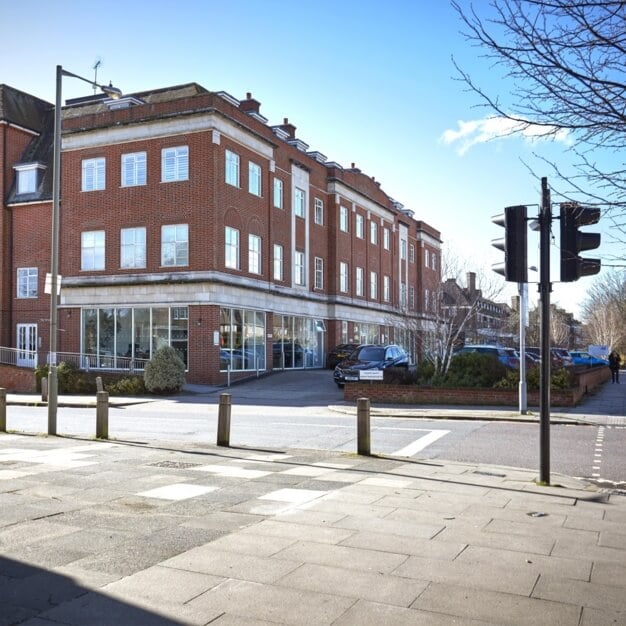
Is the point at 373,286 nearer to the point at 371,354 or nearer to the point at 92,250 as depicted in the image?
the point at 92,250

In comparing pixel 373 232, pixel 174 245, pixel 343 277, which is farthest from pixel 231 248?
pixel 373 232

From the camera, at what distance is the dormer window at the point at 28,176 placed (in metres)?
37.5

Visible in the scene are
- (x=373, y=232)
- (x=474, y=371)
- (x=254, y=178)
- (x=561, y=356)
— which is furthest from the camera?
(x=373, y=232)

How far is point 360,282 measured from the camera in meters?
49.3

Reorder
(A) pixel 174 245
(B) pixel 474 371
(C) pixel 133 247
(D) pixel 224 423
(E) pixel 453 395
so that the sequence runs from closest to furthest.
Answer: (D) pixel 224 423 → (E) pixel 453 395 → (B) pixel 474 371 → (A) pixel 174 245 → (C) pixel 133 247

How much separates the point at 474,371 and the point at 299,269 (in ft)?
60.6

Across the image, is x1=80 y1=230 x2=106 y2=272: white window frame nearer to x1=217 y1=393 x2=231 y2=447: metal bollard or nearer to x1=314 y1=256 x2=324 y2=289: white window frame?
x1=314 y1=256 x2=324 y2=289: white window frame

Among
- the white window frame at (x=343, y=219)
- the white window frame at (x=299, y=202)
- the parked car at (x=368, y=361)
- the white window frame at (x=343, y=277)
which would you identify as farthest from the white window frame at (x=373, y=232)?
the parked car at (x=368, y=361)

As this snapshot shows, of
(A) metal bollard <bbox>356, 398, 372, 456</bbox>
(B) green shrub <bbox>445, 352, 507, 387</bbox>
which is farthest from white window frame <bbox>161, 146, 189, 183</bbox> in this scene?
(A) metal bollard <bbox>356, 398, 372, 456</bbox>

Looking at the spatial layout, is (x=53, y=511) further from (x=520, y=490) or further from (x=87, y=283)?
(x=87, y=283)

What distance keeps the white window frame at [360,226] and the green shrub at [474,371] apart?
25.3 metres

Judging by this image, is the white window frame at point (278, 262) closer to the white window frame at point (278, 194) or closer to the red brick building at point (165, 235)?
the red brick building at point (165, 235)

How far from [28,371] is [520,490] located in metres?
25.9

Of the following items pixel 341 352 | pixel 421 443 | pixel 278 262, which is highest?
pixel 278 262
